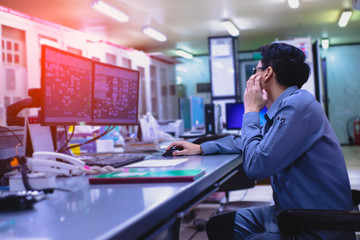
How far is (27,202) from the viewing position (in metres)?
0.99

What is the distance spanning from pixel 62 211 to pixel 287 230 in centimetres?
67

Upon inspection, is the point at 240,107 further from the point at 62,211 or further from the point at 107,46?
the point at 62,211

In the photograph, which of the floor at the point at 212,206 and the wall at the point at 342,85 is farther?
the wall at the point at 342,85

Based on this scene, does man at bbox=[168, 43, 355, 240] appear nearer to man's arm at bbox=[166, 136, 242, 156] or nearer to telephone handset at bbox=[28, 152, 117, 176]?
man's arm at bbox=[166, 136, 242, 156]

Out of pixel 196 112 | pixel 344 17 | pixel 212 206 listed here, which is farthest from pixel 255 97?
pixel 344 17

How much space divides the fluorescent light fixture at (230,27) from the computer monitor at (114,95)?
253 inches

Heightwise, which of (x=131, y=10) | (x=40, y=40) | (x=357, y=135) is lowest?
(x=357, y=135)

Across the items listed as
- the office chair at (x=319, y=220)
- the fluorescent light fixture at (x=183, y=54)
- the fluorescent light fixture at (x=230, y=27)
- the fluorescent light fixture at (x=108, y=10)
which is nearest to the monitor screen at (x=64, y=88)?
the office chair at (x=319, y=220)

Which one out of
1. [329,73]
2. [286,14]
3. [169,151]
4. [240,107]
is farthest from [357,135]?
[169,151]

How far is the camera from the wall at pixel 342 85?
13.1 meters

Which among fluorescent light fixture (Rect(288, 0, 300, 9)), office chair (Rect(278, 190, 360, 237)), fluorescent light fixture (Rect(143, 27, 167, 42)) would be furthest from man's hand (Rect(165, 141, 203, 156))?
fluorescent light fixture (Rect(143, 27, 167, 42))

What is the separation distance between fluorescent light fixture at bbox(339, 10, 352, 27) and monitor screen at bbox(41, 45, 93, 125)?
7.60m

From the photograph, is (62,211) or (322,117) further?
(322,117)

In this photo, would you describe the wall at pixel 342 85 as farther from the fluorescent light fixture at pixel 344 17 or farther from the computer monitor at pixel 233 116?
the computer monitor at pixel 233 116
